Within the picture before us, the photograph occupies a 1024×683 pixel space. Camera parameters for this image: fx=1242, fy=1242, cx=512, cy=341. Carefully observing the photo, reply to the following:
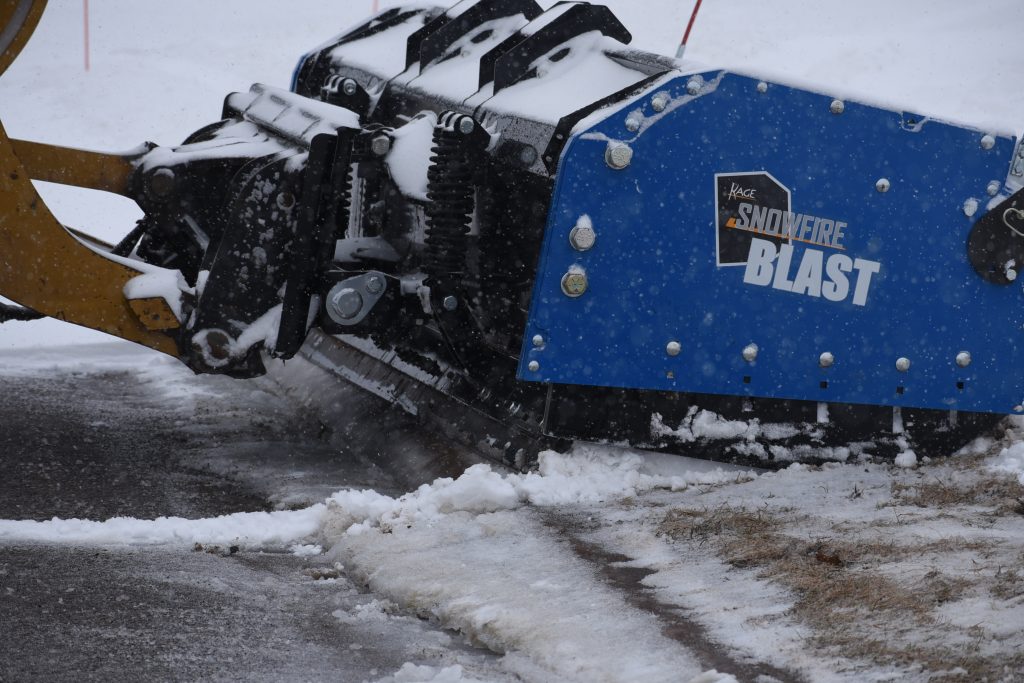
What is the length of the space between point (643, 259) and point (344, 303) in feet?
3.50

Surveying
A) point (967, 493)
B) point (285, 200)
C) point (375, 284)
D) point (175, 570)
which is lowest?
point (175, 570)

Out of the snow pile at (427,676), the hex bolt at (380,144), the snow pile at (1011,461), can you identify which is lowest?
the snow pile at (427,676)

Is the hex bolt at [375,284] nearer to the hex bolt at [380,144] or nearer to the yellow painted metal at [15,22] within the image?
the hex bolt at [380,144]

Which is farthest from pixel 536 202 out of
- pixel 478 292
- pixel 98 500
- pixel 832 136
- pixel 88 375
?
pixel 88 375

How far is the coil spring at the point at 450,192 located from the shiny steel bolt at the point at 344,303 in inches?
11.2

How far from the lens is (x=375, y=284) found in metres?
4.41

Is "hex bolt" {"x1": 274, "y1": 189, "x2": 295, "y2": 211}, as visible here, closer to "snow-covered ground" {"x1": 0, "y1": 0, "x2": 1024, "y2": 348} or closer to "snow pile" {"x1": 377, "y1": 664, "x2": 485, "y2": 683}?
"snow pile" {"x1": 377, "y1": 664, "x2": 485, "y2": 683}

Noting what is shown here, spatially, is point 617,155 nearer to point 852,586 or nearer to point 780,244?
point 780,244

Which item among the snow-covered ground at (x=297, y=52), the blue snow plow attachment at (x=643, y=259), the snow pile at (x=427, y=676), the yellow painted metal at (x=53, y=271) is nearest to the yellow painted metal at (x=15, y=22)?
the yellow painted metal at (x=53, y=271)

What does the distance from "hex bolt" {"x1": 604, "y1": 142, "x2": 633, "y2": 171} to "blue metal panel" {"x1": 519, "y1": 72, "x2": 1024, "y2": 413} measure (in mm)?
31

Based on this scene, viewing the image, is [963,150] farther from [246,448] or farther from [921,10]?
[921,10]

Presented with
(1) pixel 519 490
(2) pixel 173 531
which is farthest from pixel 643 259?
(2) pixel 173 531

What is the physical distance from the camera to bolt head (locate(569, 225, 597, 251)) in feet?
12.9

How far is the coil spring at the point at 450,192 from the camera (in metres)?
4.26
